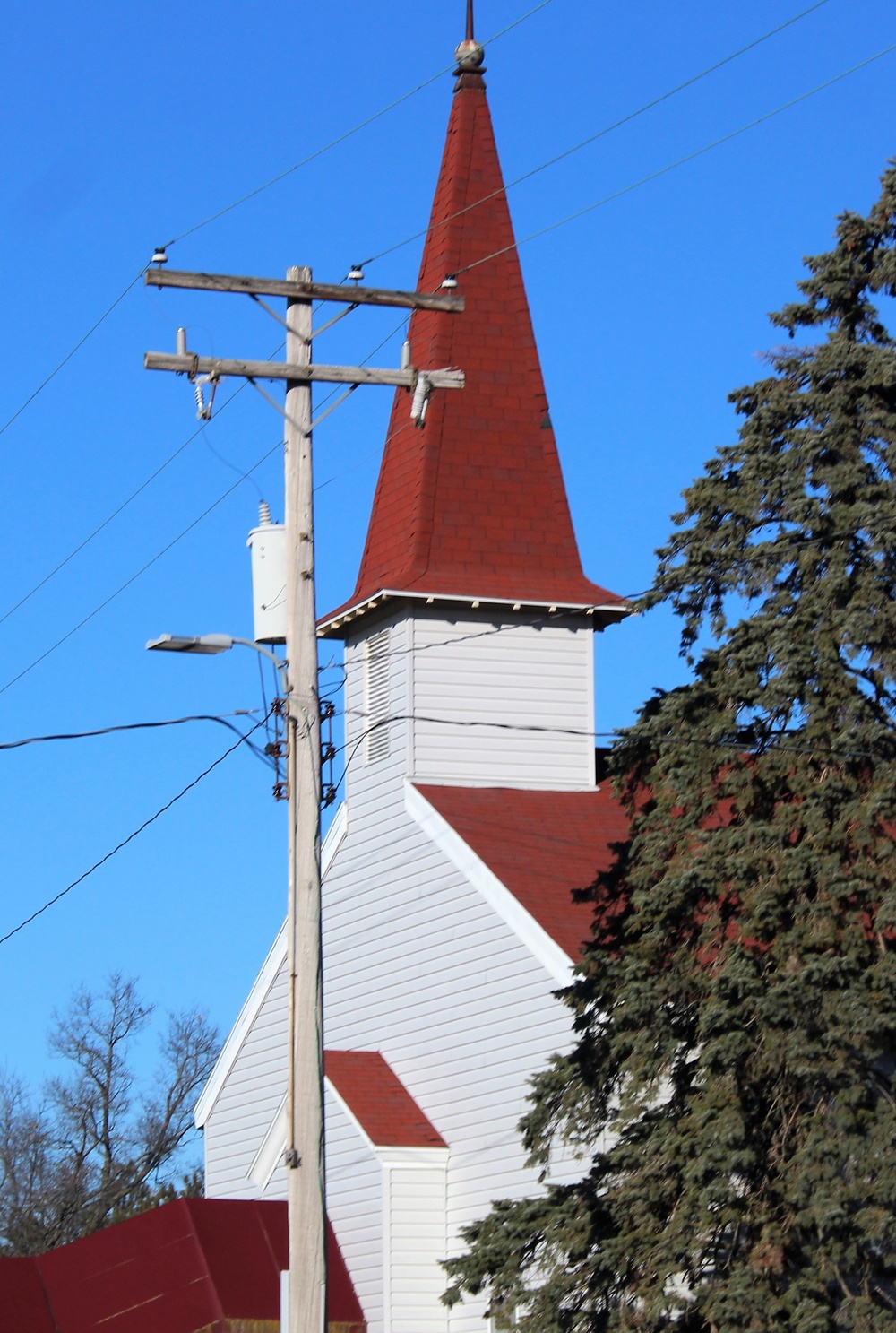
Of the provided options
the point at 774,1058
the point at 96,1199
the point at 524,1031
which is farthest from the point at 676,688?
the point at 96,1199

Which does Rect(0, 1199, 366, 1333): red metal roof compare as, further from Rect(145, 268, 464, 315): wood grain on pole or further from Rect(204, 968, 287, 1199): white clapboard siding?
Rect(145, 268, 464, 315): wood grain on pole

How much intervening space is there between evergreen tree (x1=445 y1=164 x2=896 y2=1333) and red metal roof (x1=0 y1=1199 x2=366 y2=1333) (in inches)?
211

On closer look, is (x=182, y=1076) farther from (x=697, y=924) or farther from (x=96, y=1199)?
(x=697, y=924)

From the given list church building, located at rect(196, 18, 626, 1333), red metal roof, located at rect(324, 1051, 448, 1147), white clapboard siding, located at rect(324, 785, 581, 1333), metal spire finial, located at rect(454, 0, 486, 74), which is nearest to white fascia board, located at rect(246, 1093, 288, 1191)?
church building, located at rect(196, 18, 626, 1333)

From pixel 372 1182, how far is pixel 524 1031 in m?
2.48

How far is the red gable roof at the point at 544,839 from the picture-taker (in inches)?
922

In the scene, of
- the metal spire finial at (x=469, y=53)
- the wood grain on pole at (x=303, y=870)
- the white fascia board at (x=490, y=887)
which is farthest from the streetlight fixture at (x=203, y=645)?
the metal spire finial at (x=469, y=53)

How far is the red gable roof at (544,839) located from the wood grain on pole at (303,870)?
9284mm

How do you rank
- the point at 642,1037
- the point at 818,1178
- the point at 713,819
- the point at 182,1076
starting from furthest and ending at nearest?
the point at 182,1076 < the point at 713,819 < the point at 642,1037 < the point at 818,1178

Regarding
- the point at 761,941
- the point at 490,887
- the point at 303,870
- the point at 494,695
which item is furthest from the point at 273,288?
the point at 494,695

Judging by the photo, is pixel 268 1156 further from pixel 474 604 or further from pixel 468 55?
pixel 468 55

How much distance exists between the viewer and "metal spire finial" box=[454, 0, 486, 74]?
30500 mm

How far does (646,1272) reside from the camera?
16.5m

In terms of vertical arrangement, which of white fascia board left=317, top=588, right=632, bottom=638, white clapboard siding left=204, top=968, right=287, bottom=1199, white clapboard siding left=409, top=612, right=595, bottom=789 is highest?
white fascia board left=317, top=588, right=632, bottom=638
